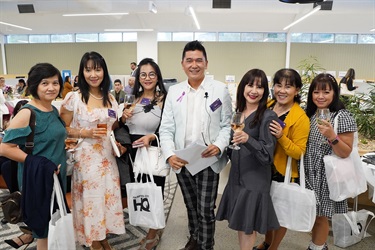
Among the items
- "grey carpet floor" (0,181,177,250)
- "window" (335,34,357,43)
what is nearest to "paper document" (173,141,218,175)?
"grey carpet floor" (0,181,177,250)

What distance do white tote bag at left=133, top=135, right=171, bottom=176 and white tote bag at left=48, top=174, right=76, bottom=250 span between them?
22.6 inches

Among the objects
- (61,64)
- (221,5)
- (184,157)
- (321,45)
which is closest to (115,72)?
(61,64)

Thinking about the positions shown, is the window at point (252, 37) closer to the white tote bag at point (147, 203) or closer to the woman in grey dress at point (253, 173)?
the woman in grey dress at point (253, 173)

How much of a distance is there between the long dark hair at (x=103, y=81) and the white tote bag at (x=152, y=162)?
17.2 inches

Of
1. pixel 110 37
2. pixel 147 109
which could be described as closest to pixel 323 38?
pixel 110 37

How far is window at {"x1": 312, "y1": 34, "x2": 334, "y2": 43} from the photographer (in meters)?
13.1

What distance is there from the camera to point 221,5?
1007 cm

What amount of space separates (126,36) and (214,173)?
13.3 metres

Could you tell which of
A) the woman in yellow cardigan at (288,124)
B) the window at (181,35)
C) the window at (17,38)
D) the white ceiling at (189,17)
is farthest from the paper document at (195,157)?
the window at (17,38)

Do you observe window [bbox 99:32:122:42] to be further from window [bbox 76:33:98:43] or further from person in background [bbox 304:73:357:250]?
person in background [bbox 304:73:357:250]

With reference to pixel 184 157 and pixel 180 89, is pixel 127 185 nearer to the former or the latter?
pixel 184 157

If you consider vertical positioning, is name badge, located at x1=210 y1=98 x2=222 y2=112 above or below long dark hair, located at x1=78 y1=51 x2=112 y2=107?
below

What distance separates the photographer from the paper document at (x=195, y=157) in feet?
5.84

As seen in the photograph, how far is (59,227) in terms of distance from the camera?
1600 millimetres
